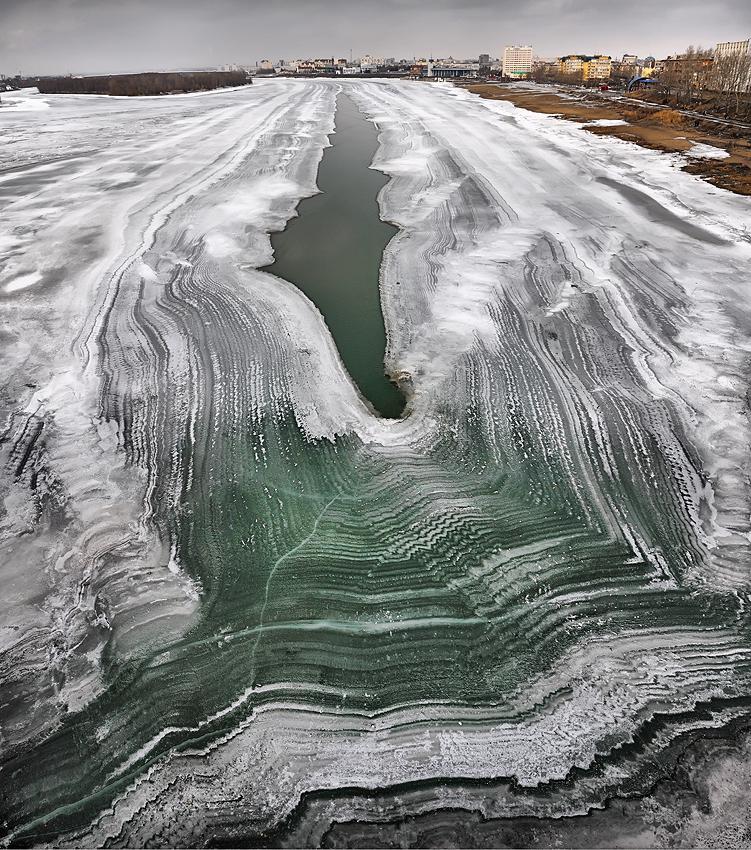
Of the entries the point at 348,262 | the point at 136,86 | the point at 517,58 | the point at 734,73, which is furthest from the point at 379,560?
the point at 517,58

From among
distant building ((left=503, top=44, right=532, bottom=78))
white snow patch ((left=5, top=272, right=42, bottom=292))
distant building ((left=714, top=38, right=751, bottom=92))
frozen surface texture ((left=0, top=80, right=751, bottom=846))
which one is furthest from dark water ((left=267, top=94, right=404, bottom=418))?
distant building ((left=503, top=44, right=532, bottom=78))

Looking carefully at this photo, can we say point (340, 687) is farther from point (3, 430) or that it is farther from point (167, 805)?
point (3, 430)

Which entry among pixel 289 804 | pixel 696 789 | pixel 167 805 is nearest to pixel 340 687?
pixel 289 804

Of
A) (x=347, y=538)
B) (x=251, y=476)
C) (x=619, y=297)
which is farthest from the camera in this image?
(x=619, y=297)

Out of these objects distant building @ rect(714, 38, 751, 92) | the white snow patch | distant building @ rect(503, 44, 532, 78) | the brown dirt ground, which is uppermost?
distant building @ rect(503, 44, 532, 78)

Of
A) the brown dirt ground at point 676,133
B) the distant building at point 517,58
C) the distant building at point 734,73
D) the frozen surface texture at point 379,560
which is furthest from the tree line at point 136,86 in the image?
the distant building at point 517,58

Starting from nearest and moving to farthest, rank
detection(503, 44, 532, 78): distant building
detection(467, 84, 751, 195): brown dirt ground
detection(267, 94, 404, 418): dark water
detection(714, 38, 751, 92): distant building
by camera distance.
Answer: detection(267, 94, 404, 418): dark water → detection(467, 84, 751, 195): brown dirt ground → detection(714, 38, 751, 92): distant building → detection(503, 44, 532, 78): distant building

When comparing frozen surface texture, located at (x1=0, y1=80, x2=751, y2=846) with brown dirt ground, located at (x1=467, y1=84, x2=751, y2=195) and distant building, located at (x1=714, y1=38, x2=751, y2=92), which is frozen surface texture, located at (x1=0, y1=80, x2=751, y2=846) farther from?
distant building, located at (x1=714, y1=38, x2=751, y2=92)

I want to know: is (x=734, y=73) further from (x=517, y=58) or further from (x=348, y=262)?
(x=517, y=58)
